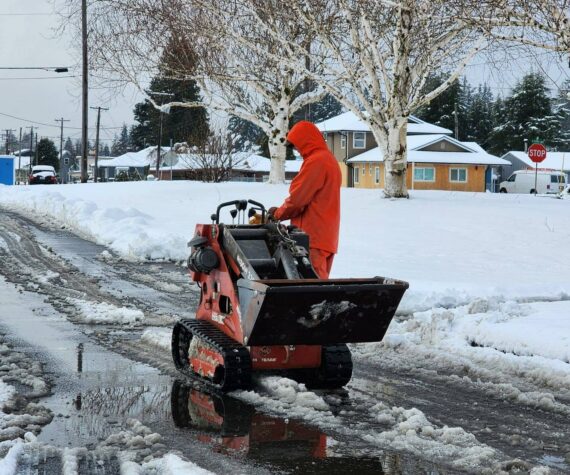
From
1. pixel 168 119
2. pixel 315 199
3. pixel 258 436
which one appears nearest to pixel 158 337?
pixel 315 199

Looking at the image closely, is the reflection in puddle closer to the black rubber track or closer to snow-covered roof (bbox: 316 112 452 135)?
the black rubber track

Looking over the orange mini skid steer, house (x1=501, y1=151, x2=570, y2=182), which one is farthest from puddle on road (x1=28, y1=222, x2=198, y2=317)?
house (x1=501, y1=151, x2=570, y2=182)

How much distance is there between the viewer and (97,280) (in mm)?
13969

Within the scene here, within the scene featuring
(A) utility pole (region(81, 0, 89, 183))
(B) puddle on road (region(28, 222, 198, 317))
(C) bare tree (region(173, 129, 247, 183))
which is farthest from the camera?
(A) utility pole (region(81, 0, 89, 183))

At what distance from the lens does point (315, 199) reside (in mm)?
8617

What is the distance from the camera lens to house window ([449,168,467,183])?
66.2 metres

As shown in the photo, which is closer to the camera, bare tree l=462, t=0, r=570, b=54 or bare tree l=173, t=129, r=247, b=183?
bare tree l=462, t=0, r=570, b=54

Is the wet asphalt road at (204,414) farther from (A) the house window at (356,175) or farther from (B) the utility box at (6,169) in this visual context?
(A) the house window at (356,175)

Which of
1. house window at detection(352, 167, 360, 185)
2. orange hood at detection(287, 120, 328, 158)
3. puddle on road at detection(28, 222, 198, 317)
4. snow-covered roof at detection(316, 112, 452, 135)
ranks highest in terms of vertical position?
snow-covered roof at detection(316, 112, 452, 135)

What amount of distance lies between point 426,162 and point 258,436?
5946 cm

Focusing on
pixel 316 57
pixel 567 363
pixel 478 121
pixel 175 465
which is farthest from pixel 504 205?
pixel 478 121

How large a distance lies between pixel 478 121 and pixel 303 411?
88.6 m

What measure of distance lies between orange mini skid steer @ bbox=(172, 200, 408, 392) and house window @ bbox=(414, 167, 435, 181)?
58.0 meters

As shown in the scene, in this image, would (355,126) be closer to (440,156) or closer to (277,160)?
(440,156)
